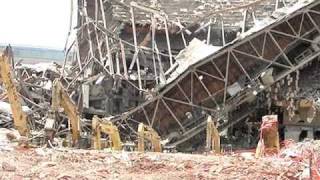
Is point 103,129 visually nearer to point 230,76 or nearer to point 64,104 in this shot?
point 64,104

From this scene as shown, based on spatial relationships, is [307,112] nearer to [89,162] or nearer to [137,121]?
[137,121]

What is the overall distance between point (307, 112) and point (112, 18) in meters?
9.02

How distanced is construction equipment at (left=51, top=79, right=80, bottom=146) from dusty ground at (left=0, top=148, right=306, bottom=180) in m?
5.70

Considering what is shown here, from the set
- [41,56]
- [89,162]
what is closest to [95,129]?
[89,162]

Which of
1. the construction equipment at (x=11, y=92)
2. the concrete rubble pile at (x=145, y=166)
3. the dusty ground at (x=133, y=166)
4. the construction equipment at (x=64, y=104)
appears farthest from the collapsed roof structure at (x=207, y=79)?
the dusty ground at (x=133, y=166)

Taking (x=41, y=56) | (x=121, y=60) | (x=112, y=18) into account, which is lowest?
(x=121, y=60)

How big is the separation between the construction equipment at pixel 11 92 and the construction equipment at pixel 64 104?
0.91 m

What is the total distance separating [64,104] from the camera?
17.1 meters

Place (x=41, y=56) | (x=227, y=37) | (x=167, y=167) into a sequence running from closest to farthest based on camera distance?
(x=167, y=167), (x=227, y=37), (x=41, y=56)

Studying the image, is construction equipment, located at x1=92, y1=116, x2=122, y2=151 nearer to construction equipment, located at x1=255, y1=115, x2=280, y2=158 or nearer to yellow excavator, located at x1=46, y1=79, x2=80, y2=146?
yellow excavator, located at x1=46, y1=79, x2=80, y2=146

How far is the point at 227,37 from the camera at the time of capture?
2512 cm

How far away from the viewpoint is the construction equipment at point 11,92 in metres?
15.8

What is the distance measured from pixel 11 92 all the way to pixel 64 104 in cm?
157

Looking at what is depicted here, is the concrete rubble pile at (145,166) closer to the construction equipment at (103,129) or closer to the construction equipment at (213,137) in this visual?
the construction equipment at (103,129)
